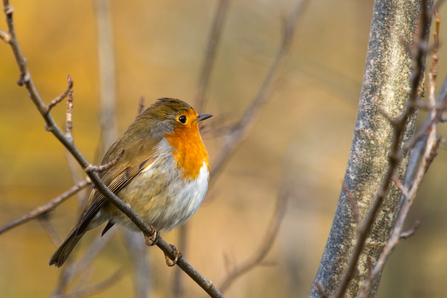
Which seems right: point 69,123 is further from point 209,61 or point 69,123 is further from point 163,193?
point 209,61

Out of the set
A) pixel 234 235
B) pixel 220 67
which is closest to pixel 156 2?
pixel 220 67

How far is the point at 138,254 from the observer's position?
13.5ft

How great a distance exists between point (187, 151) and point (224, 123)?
3794 millimetres

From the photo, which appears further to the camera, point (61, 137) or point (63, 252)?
point (63, 252)

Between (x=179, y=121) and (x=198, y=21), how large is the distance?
632 centimetres

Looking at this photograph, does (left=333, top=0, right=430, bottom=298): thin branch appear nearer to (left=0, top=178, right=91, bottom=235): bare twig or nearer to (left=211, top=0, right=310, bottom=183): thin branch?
(left=0, top=178, right=91, bottom=235): bare twig

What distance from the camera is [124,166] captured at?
125 inches

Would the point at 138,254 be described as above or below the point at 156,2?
below

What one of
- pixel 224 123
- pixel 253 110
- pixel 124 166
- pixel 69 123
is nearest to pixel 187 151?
pixel 124 166

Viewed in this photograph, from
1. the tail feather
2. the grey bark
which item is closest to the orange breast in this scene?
the tail feather

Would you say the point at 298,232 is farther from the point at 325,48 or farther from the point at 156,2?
the point at 156,2

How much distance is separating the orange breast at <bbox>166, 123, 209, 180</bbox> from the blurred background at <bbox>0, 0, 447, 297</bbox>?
203cm

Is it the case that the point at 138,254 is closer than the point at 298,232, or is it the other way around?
the point at 138,254

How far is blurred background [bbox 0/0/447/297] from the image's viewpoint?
5.39 meters
